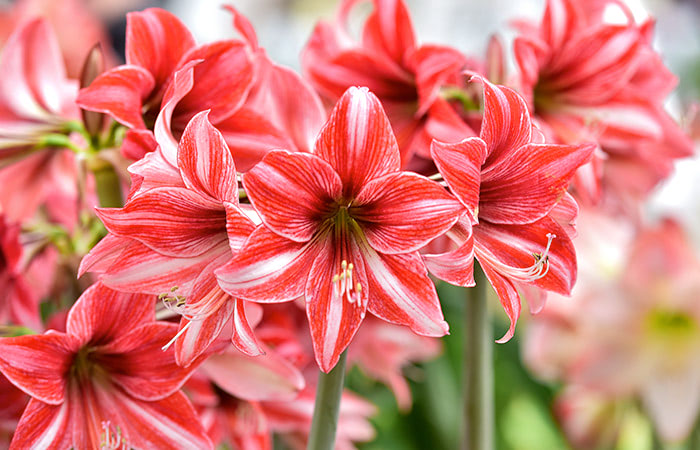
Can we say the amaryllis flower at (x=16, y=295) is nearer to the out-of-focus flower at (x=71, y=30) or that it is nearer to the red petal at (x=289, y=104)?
the red petal at (x=289, y=104)

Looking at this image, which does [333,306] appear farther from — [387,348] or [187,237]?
[387,348]

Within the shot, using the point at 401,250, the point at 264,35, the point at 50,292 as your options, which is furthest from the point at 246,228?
the point at 264,35

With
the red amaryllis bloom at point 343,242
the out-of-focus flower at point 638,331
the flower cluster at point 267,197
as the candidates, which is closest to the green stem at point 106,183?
the flower cluster at point 267,197

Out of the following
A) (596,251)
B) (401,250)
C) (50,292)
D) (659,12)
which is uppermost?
(401,250)

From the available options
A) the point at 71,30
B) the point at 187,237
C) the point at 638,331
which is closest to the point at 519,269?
the point at 187,237

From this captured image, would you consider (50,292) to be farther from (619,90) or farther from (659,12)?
(659,12)

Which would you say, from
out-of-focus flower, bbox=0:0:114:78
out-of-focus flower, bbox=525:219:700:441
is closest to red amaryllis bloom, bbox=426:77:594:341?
out-of-focus flower, bbox=525:219:700:441

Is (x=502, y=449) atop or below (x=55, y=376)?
below
